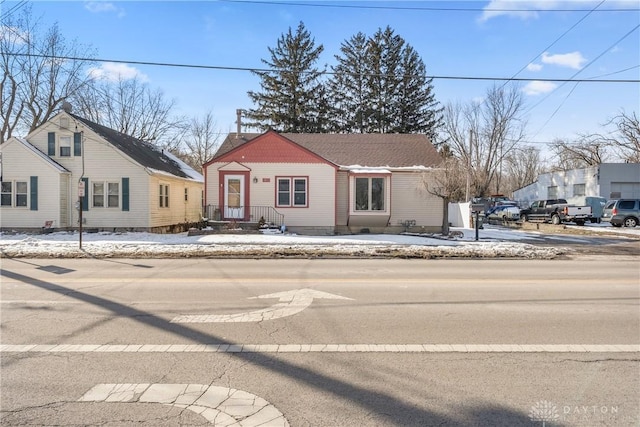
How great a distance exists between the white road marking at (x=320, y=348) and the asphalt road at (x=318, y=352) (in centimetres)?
2

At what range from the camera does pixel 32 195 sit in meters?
21.3

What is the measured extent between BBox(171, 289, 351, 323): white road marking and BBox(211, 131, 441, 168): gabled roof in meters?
16.3

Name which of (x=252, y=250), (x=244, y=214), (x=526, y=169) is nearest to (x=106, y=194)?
(x=244, y=214)

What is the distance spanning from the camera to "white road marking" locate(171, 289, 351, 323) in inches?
238

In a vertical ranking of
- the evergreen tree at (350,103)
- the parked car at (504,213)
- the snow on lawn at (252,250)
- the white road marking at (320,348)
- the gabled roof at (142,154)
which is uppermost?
the evergreen tree at (350,103)

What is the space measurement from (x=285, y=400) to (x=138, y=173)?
A: 67.2 feet

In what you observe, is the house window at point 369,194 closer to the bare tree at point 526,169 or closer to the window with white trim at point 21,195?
the window with white trim at point 21,195

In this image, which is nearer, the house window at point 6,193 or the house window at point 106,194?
the house window at point 6,193

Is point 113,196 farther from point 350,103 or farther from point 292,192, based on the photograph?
point 350,103

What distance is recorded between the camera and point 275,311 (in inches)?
254

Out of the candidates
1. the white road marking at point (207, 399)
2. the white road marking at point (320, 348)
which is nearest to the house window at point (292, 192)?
the white road marking at point (320, 348)

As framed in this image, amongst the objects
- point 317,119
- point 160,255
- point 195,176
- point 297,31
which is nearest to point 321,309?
point 160,255

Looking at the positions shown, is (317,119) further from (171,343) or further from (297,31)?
(171,343)

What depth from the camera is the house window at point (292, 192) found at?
22.5m
